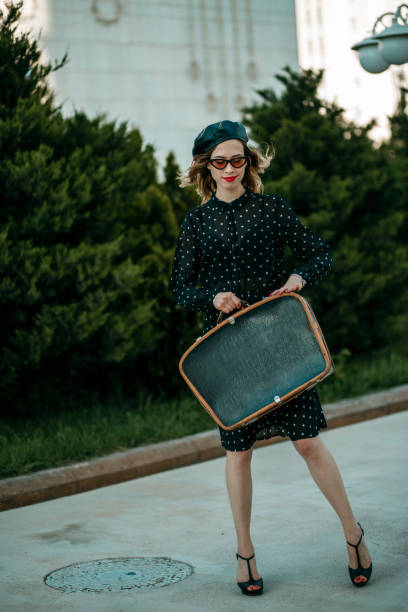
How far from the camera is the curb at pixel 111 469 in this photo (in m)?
5.66

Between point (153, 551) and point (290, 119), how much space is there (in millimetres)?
6666

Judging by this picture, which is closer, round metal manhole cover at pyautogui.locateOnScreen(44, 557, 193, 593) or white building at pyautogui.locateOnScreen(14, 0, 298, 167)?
round metal manhole cover at pyautogui.locateOnScreen(44, 557, 193, 593)

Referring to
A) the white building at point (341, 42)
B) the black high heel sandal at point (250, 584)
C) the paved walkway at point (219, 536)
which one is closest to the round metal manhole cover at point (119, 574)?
the paved walkway at point (219, 536)

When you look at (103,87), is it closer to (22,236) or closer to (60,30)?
(60,30)

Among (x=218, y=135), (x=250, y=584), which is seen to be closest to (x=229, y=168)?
(x=218, y=135)

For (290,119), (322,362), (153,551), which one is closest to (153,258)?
(290,119)

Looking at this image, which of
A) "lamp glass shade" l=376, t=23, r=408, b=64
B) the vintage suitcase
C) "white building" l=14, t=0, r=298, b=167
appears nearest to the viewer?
the vintage suitcase

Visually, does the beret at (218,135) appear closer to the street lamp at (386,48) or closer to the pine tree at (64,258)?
the pine tree at (64,258)

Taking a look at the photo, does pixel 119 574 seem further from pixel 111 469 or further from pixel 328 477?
pixel 111 469

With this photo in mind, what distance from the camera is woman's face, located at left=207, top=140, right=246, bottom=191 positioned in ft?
12.8

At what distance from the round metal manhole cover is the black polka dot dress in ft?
2.45

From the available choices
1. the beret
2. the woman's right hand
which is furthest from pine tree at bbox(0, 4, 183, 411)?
the woman's right hand

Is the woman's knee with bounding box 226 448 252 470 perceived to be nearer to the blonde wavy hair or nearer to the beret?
the blonde wavy hair

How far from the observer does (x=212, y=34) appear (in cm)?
6525
